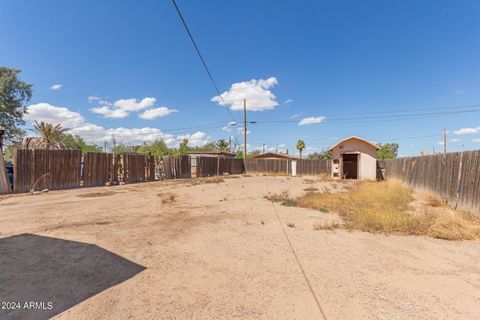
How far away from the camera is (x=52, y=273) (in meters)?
3.13

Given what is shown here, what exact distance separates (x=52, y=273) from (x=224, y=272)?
224 cm

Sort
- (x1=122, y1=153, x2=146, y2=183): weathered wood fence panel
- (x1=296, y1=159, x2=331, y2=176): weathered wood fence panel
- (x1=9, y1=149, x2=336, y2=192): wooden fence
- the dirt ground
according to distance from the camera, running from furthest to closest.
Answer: (x1=296, y1=159, x2=331, y2=176): weathered wood fence panel → (x1=122, y1=153, x2=146, y2=183): weathered wood fence panel → (x1=9, y1=149, x2=336, y2=192): wooden fence → the dirt ground

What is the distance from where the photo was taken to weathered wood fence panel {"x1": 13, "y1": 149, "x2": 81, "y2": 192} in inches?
392

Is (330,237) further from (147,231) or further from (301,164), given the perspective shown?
(301,164)

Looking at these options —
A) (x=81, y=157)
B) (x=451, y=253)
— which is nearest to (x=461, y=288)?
(x=451, y=253)

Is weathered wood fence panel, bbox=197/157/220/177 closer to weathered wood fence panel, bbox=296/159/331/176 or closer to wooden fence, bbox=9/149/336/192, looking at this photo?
wooden fence, bbox=9/149/336/192

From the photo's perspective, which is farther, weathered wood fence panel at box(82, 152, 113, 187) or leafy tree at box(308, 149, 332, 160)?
leafy tree at box(308, 149, 332, 160)

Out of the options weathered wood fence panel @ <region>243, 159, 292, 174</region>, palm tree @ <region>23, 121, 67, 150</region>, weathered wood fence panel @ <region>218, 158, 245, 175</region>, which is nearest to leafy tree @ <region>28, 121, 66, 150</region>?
palm tree @ <region>23, 121, 67, 150</region>

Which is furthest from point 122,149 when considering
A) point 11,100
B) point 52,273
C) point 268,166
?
point 52,273

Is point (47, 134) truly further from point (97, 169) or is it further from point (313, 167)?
point (313, 167)

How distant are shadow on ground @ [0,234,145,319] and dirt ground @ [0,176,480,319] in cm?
1

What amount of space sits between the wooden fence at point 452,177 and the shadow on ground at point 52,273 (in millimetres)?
8056

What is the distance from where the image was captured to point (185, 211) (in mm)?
7191

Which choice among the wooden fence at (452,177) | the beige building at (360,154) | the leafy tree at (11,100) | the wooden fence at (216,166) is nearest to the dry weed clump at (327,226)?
the wooden fence at (452,177)
